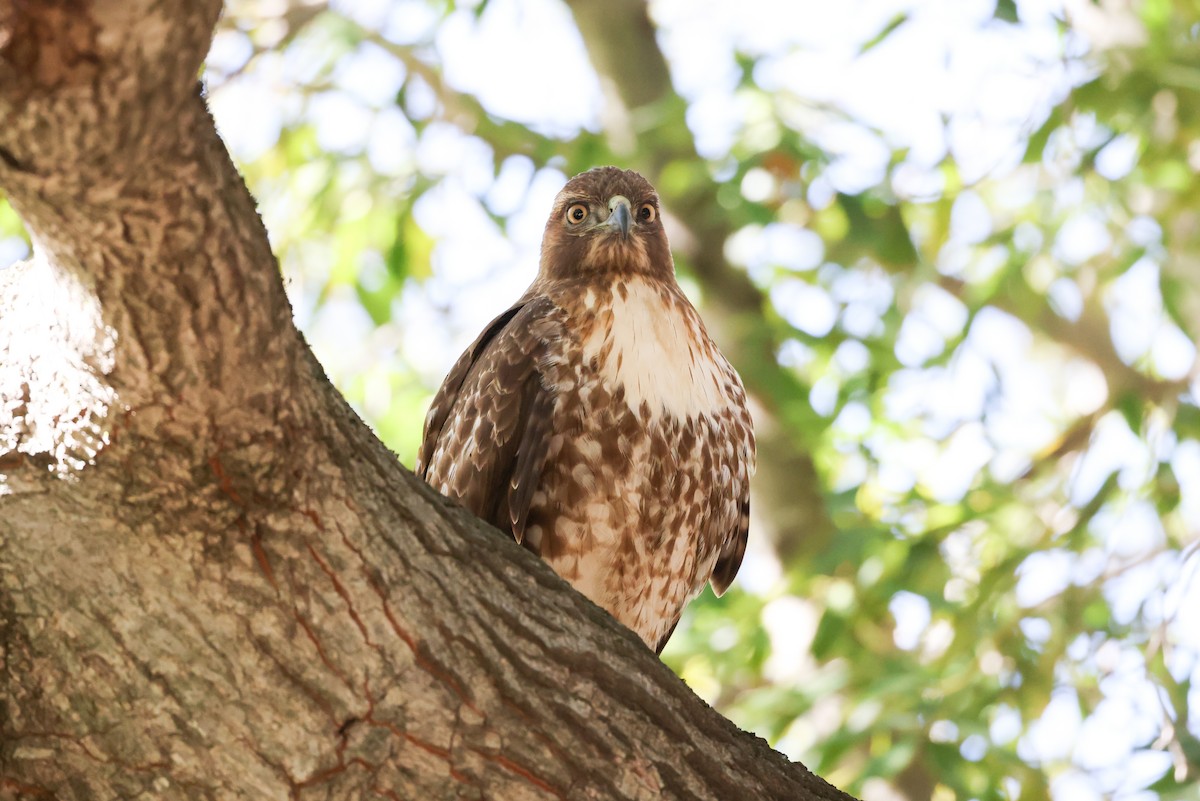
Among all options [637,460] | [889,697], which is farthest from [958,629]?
[637,460]

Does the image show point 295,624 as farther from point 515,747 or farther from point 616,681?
point 616,681

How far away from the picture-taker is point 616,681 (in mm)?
2365

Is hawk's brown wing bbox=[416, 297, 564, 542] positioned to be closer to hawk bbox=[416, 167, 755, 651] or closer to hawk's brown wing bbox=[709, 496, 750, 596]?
hawk bbox=[416, 167, 755, 651]

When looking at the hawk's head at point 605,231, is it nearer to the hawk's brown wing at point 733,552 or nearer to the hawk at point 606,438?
the hawk at point 606,438

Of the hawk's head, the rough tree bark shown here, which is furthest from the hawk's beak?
the rough tree bark

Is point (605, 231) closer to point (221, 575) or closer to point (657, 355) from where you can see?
point (657, 355)

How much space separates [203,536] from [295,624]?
0.19 metres

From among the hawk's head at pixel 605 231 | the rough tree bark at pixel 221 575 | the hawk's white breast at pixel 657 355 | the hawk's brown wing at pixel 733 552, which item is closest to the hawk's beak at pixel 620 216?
the hawk's head at pixel 605 231

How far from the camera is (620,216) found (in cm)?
407

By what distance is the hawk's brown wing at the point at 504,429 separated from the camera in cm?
349

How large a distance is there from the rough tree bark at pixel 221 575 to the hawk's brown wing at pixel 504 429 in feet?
3.76

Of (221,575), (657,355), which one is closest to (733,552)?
(657,355)

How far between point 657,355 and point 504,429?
482mm

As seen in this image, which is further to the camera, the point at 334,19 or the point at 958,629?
the point at 334,19
